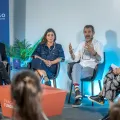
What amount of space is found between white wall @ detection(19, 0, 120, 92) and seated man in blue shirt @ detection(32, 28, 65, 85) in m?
0.49

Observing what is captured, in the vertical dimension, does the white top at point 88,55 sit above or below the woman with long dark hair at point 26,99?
above

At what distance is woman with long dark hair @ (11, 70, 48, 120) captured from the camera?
135cm

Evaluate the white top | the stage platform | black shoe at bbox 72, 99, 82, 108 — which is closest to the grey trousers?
the white top

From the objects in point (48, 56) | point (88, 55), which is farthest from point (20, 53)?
point (88, 55)

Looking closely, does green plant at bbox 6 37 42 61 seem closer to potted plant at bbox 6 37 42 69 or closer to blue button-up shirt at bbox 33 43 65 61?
potted plant at bbox 6 37 42 69

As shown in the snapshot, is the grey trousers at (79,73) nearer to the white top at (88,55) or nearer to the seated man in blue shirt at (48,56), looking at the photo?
the white top at (88,55)

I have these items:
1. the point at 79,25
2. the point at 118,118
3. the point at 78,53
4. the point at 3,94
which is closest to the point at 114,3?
the point at 79,25

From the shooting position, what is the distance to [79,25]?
215 inches

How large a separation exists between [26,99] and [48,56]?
3.81m

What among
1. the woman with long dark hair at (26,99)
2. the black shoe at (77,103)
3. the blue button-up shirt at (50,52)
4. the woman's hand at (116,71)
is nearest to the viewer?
the woman with long dark hair at (26,99)

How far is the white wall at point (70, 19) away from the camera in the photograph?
518 cm

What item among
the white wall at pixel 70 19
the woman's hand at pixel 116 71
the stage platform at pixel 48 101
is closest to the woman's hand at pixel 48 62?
the white wall at pixel 70 19

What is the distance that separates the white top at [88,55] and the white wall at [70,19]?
466mm

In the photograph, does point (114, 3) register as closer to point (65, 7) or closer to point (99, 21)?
point (99, 21)
